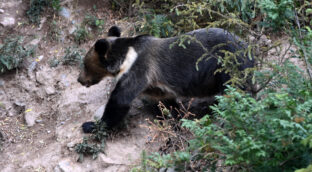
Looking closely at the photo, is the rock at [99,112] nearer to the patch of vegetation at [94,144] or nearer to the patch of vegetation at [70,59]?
the patch of vegetation at [94,144]

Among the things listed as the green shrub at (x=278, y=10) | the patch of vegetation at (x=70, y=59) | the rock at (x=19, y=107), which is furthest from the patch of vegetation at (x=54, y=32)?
the green shrub at (x=278, y=10)

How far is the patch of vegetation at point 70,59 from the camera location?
22.4 feet

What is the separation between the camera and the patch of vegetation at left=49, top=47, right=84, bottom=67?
6820 mm

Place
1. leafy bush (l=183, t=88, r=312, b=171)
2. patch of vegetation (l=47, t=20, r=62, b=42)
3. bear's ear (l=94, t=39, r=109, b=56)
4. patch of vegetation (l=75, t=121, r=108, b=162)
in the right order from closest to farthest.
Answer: leafy bush (l=183, t=88, r=312, b=171)
patch of vegetation (l=75, t=121, r=108, b=162)
bear's ear (l=94, t=39, r=109, b=56)
patch of vegetation (l=47, t=20, r=62, b=42)

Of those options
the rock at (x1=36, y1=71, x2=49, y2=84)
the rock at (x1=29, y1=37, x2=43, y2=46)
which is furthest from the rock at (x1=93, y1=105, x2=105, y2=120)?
the rock at (x1=29, y1=37, x2=43, y2=46)

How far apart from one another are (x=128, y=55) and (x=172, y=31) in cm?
131

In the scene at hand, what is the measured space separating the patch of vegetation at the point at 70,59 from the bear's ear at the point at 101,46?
1289 mm

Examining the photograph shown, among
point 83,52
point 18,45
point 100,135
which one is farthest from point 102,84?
point 18,45

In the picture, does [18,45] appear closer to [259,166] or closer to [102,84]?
[102,84]

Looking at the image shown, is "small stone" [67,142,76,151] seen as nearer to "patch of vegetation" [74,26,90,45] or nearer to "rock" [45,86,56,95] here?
"rock" [45,86,56,95]

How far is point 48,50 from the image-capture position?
716 cm

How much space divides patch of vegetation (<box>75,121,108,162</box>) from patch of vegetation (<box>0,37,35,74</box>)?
2.30 metres

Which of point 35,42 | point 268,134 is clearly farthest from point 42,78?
point 268,134

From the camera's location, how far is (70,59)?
269 inches
